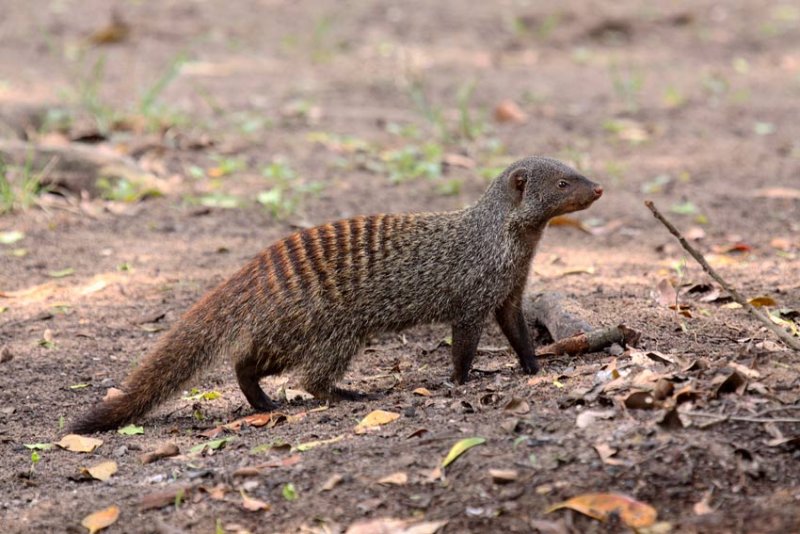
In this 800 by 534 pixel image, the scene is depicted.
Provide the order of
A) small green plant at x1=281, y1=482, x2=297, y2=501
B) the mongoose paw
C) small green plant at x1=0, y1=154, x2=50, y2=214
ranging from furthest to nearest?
small green plant at x1=0, y1=154, x2=50, y2=214
the mongoose paw
small green plant at x1=281, y1=482, x2=297, y2=501

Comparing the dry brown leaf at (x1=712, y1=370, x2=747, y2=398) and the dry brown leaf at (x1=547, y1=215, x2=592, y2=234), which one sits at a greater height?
the dry brown leaf at (x1=712, y1=370, x2=747, y2=398)

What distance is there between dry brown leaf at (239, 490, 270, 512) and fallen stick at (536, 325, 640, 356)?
173 centimetres

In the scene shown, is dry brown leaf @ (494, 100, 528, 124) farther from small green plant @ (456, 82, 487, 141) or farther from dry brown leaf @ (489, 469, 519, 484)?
dry brown leaf @ (489, 469, 519, 484)

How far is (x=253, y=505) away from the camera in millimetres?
3328

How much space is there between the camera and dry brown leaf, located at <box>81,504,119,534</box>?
3365mm

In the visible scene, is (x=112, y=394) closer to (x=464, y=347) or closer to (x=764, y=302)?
(x=464, y=347)

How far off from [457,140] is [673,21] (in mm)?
5077

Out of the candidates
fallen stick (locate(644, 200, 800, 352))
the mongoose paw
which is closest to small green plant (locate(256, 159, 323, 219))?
the mongoose paw

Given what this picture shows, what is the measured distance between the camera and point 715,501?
3068 mm

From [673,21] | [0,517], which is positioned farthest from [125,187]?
[673,21]

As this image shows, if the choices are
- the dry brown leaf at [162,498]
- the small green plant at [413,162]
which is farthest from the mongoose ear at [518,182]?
the small green plant at [413,162]

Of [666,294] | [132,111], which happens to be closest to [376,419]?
[666,294]

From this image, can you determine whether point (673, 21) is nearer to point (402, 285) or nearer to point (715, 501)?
point (402, 285)

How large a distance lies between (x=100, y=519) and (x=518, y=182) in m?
2.23
